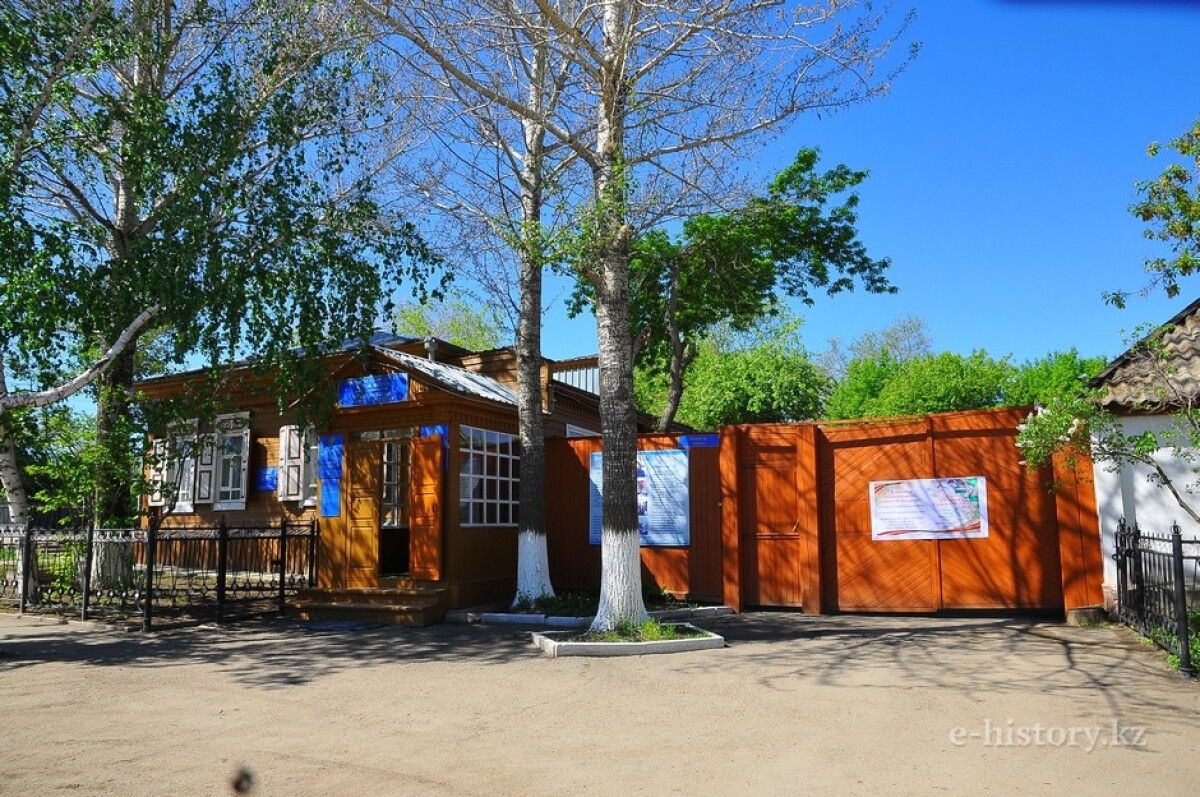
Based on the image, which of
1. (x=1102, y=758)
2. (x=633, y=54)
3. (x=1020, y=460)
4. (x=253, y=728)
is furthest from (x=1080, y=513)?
(x=253, y=728)

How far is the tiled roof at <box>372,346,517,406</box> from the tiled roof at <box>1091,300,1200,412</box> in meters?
8.45

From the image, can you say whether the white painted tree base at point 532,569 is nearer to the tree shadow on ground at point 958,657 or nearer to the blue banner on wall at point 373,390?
the tree shadow on ground at point 958,657

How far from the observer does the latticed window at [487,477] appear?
12.6m

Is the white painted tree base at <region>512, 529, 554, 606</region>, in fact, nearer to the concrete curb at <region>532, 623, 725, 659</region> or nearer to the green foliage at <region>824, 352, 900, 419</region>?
the concrete curb at <region>532, 623, 725, 659</region>

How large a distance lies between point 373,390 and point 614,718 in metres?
8.01

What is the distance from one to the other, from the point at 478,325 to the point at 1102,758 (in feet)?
131

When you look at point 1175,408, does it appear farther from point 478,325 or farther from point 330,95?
point 478,325

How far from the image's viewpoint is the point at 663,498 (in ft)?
41.5

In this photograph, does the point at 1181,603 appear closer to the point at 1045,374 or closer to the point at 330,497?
the point at 330,497

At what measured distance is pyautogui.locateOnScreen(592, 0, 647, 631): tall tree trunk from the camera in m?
9.39

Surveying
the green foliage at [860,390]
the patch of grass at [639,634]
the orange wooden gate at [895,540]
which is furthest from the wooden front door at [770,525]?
the green foliage at [860,390]

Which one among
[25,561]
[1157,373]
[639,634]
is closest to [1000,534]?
[1157,373]

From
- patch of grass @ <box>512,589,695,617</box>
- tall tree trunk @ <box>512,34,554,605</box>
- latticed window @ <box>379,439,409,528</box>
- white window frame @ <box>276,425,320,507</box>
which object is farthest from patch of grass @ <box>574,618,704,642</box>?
white window frame @ <box>276,425,320,507</box>

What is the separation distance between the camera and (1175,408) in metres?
9.12
